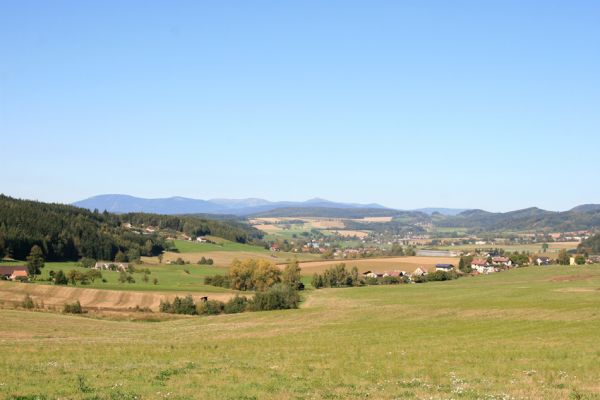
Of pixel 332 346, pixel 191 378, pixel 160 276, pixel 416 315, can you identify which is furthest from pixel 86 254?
pixel 191 378

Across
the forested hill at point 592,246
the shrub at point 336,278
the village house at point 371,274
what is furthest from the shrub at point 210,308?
the forested hill at point 592,246

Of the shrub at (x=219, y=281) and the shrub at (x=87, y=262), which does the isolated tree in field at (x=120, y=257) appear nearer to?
the shrub at (x=87, y=262)

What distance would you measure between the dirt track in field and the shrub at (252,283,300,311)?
7439 millimetres

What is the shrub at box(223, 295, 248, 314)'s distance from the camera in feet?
269

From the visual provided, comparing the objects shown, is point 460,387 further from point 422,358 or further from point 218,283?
point 218,283

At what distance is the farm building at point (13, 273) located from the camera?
109812mm

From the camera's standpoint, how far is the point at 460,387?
21.1 m

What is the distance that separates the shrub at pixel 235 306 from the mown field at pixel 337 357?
19.5 m

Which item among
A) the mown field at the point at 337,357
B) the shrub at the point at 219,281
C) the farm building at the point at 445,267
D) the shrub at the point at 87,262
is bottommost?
the shrub at the point at 219,281

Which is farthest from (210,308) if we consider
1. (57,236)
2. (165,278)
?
(57,236)

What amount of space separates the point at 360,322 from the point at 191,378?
109 feet

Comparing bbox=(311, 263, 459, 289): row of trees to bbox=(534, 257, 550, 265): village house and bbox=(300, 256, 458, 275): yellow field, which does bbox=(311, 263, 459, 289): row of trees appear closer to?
bbox=(300, 256, 458, 275): yellow field

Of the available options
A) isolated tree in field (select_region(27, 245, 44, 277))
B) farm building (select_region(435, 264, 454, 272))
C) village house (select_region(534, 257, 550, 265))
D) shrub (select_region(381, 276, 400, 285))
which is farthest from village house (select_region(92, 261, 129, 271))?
village house (select_region(534, 257, 550, 265))

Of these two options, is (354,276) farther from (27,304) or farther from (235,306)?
(27,304)
